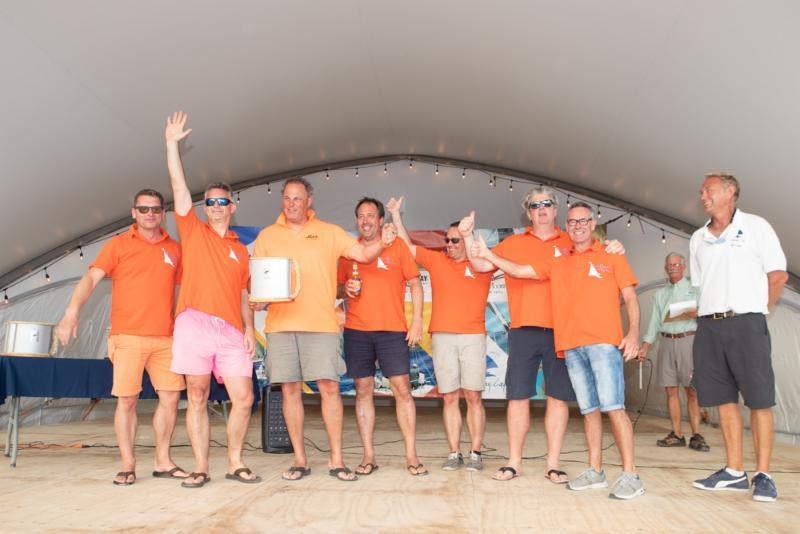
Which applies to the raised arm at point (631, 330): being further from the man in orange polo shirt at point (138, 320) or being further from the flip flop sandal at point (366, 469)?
the man in orange polo shirt at point (138, 320)

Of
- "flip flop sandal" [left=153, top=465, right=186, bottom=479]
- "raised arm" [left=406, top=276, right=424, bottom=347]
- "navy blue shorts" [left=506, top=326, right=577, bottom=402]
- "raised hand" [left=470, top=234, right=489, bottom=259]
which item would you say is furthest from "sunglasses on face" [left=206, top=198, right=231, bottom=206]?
"navy blue shorts" [left=506, top=326, right=577, bottom=402]

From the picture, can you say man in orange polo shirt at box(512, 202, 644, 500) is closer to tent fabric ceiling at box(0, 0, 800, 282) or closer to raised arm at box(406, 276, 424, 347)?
raised arm at box(406, 276, 424, 347)

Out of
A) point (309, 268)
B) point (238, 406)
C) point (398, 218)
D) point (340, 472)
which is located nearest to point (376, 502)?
point (340, 472)

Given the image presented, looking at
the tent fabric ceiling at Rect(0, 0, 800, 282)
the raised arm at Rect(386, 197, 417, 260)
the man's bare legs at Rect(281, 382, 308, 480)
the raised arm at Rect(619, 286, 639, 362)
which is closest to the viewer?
the raised arm at Rect(619, 286, 639, 362)

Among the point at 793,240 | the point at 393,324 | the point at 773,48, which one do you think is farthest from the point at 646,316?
the point at 393,324

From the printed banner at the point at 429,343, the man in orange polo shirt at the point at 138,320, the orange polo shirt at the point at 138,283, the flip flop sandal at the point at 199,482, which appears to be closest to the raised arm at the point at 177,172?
the man in orange polo shirt at the point at 138,320

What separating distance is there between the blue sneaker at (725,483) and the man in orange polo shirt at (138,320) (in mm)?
2590

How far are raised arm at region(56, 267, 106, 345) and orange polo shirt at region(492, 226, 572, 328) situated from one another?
2112 millimetres

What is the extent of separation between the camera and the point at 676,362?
5.28m

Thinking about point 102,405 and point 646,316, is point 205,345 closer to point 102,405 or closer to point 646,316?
point 102,405

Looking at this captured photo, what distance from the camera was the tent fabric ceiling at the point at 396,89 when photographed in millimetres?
4199

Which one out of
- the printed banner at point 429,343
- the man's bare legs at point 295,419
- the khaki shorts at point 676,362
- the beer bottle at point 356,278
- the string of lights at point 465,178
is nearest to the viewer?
the man's bare legs at point 295,419

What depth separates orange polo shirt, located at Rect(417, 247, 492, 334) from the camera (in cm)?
374

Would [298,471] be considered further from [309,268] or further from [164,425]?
[309,268]
